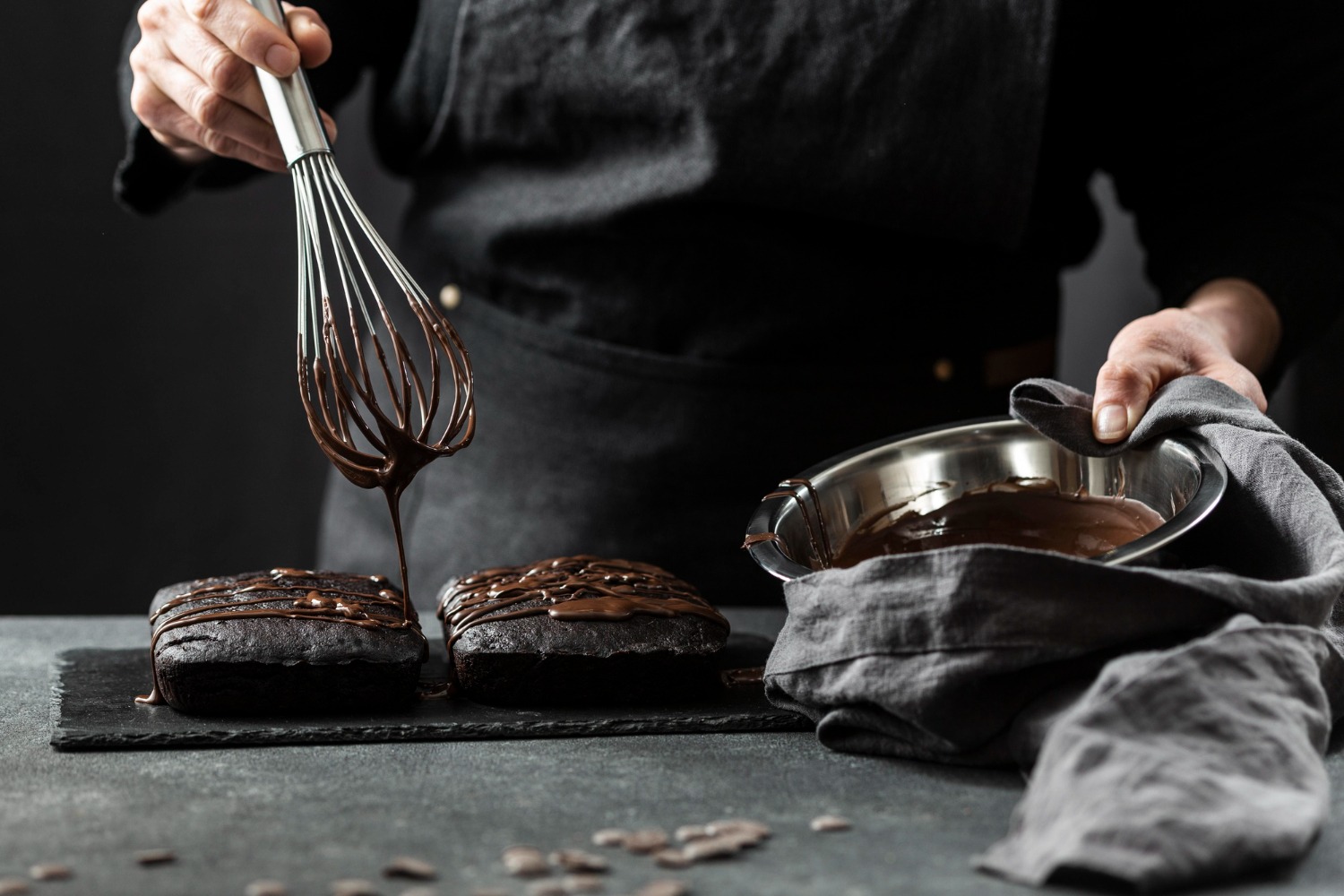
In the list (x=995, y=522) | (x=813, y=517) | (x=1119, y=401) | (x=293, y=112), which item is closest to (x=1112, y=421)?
(x=1119, y=401)

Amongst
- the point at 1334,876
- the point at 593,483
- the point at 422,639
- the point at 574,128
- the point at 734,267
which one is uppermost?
the point at 574,128

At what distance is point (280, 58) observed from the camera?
3.56 ft

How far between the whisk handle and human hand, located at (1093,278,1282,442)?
27.3 inches

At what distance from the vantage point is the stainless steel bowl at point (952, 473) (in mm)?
1044

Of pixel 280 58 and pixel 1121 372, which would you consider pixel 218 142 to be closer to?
pixel 280 58

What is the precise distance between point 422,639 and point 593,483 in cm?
46

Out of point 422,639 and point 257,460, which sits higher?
point 257,460

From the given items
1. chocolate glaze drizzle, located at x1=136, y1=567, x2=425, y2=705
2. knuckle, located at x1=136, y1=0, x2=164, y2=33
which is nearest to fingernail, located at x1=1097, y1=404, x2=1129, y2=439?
chocolate glaze drizzle, located at x1=136, y1=567, x2=425, y2=705

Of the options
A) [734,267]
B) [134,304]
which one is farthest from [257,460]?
[734,267]

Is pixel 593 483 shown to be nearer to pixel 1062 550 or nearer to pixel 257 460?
pixel 1062 550

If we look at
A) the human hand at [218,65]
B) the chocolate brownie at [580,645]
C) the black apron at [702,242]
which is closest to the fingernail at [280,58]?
the human hand at [218,65]

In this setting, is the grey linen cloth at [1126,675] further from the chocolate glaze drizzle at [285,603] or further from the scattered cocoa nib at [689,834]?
the chocolate glaze drizzle at [285,603]

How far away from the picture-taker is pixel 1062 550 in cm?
103

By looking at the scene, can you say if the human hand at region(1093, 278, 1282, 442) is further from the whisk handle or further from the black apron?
the whisk handle
